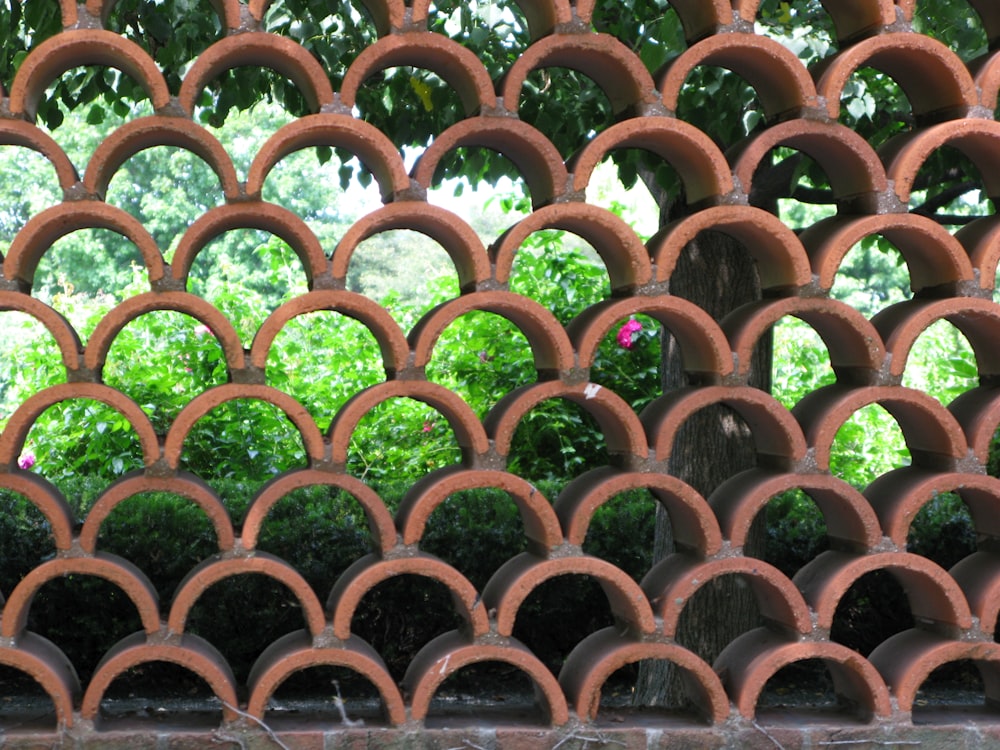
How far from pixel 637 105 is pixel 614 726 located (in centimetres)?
136

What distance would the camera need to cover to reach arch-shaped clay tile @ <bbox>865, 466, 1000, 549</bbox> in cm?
235

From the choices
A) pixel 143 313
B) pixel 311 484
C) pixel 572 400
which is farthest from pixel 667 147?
pixel 143 313

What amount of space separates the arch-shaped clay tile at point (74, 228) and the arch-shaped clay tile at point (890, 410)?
1.46 meters

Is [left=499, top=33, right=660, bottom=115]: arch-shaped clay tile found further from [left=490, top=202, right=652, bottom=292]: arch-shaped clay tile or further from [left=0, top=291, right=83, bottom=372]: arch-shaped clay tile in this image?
[left=0, top=291, right=83, bottom=372]: arch-shaped clay tile

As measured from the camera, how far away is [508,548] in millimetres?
4195

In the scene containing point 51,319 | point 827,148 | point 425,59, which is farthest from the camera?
point 827,148

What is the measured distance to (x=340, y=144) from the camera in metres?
2.34

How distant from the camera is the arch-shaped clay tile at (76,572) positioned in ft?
7.04

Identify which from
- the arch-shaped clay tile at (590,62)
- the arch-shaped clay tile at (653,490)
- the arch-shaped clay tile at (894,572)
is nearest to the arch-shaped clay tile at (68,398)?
the arch-shaped clay tile at (653,490)

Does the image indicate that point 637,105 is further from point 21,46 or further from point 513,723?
point 21,46

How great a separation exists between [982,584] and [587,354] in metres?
1.06

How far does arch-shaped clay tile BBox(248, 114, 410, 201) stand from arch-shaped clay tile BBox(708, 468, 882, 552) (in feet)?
3.31

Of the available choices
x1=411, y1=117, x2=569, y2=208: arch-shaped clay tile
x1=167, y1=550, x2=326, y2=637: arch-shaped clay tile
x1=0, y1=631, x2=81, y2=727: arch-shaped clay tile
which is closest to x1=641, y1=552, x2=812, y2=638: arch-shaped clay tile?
x1=167, y1=550, x2=326, y2=637: arch-shaped clay tile

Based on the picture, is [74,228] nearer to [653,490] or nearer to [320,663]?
[320,663]
